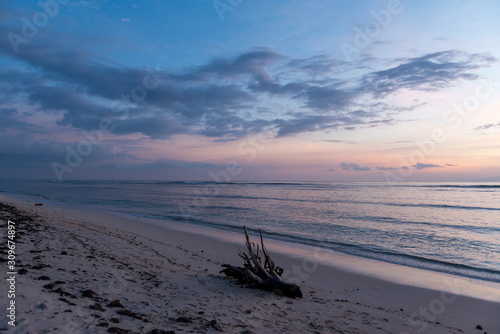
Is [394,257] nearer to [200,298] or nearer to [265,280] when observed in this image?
[265,280]

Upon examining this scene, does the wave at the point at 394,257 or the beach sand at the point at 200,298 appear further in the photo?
the wave at the point at 394,257

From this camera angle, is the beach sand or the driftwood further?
the driftwood

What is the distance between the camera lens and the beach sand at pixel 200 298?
4.19m

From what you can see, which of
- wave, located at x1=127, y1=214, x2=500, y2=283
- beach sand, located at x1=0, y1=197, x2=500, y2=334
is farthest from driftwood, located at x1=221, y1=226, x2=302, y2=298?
wave, located at x1=127, y1=214, x2=500, y2=283

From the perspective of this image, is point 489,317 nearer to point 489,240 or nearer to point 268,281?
point 268,281

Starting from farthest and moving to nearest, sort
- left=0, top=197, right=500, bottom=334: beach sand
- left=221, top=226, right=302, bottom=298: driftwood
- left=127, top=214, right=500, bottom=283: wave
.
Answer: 1. left=127, top=214, right=500, bottom=283: wave
2. left=221, top=226, right=302, bottom=298: driftwood
3. left=0, top=197, right=500, bottom=334: beach sand

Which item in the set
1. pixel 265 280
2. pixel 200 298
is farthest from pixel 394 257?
pixel 200 298

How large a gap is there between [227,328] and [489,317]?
21.7 ft

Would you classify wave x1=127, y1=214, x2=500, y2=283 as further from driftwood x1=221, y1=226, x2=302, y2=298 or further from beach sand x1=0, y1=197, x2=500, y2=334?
driftwood x1=221, y1=226, x2=302, y2=298

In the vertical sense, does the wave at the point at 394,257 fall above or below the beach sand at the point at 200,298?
below

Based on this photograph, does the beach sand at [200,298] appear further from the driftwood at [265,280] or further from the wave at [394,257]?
the wave at [394,257]

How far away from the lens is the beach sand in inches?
165

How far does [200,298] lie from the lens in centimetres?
572

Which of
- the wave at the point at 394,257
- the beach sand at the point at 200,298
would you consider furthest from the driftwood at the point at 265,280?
the wave at the point at 394,257
